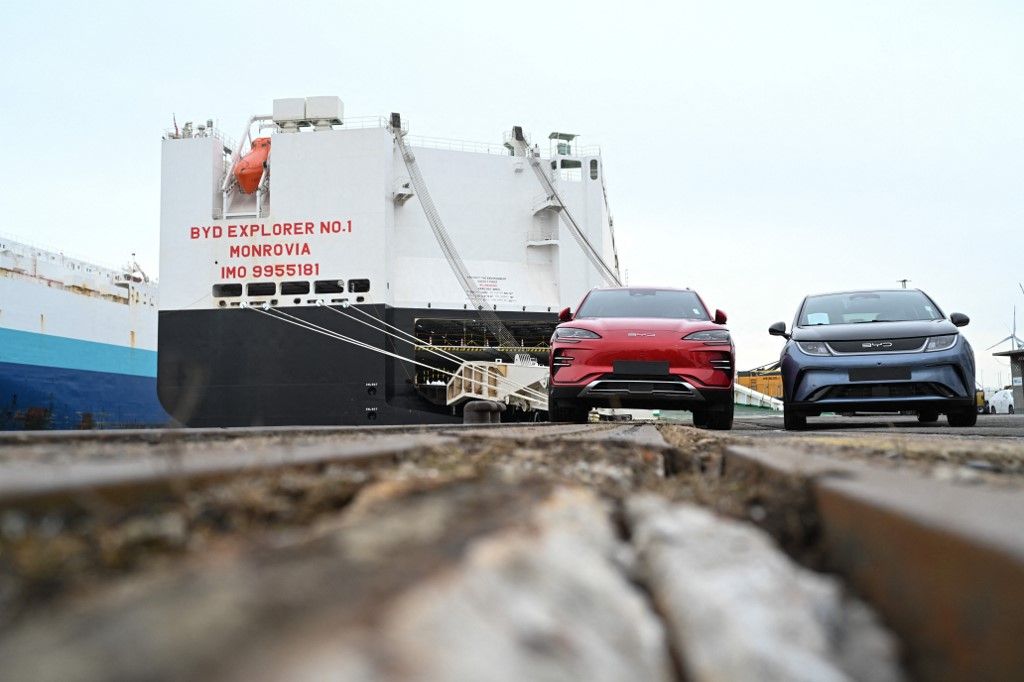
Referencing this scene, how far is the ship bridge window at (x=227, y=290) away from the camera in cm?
1977

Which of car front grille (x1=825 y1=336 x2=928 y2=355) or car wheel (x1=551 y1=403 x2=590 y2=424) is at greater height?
car front grille (x1=825 y1=336 x2=928 y2=355)

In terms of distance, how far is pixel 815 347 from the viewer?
740 centimetres

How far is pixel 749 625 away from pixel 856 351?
6.94m

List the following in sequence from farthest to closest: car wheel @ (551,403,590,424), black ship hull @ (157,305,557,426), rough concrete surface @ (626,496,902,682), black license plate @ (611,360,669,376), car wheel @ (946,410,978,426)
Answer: black ship hull @ (157,305,557,426)
car wheel @ (551,403,590,424)
car wheel @ (946,410,978,426)
black license plate @ (611,360,669,376)
rough concrete surface @ (626,496,902,682)

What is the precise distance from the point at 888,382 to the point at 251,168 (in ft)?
55.7

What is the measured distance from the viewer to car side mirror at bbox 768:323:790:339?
7.94 meters

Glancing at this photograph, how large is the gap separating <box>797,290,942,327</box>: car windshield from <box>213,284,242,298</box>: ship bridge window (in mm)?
15185

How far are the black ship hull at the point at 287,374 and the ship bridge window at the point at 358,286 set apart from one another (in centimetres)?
57

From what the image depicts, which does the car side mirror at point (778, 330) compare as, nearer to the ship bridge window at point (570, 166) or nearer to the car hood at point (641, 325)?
the car hood at point (641, 325)

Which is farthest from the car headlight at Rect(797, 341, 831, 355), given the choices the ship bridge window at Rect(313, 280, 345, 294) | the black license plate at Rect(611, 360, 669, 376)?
the ship bridge window at Rect(313, 280, 345, 294)

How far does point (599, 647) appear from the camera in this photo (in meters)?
0.74

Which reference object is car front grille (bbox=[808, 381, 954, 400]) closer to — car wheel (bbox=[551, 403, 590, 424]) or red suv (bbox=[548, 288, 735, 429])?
red suv (bbox=[548, 288, 735, 429])

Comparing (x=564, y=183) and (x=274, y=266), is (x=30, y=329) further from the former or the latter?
(x=564, y=183)

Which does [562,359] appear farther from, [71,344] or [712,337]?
[71,344]
